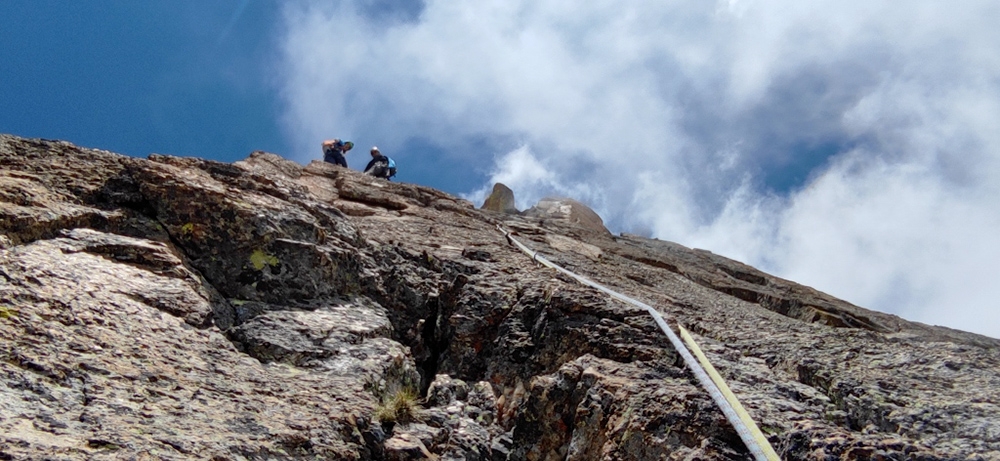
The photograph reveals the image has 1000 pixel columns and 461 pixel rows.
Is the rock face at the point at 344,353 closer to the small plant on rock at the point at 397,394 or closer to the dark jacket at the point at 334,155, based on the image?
the small plant on rock at the point at 397,394

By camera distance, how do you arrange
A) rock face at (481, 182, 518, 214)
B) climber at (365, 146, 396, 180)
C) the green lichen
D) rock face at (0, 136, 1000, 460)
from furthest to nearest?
1. rock face at (481, 182, 518, 214)
2. climber at (365, 146, 396, 180)
3. the green lichen
4. rock face at (0, 136, 1000, 460)

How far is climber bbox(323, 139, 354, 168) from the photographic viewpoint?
21.0 m

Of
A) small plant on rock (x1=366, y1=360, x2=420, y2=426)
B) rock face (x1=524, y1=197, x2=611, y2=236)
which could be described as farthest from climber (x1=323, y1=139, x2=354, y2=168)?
small plant on rock (x1=366, y1=360, x2=420, y2=426)

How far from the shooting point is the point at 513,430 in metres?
6.61

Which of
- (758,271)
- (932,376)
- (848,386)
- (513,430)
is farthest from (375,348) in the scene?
(758,271)

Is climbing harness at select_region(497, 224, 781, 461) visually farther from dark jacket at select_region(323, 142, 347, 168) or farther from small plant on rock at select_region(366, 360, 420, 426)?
dark jacket at select_region(323, 142, 347, 168)

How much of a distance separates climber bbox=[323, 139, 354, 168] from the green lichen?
1355cm

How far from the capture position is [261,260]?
306 inches

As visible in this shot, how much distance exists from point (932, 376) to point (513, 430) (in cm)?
426

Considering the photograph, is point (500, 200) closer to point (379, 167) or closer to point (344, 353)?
point (379, 167)

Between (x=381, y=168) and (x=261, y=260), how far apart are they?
43.1 ft

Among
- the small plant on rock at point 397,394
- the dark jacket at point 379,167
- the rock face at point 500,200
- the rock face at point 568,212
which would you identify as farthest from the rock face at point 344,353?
the rock face at point 500,200

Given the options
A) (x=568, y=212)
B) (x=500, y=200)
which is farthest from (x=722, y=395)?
(x=500, y=200)

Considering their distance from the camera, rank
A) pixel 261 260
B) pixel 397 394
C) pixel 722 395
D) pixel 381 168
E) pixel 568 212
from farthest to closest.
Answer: pixel 568 212 → pixel 381 168 → pixel 261 260 → pixel 397 394 → pixel 722 395
